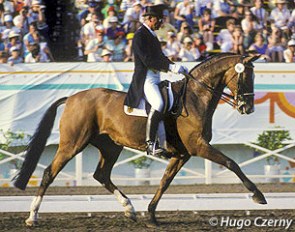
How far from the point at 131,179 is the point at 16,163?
1837mm

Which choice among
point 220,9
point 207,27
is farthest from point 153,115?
point 220,9

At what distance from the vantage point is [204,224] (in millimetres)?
8578

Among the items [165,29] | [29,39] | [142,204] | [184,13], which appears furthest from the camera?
[184,13]

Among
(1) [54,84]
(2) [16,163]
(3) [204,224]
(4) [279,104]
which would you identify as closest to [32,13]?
(1) [54,84]

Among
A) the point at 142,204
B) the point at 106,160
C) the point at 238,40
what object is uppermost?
the point at 238,40

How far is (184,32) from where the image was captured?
13617 mm

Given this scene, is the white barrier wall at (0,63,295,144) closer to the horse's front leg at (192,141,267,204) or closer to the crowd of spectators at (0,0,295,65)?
the crowd of spectators at (0,0,295,65)

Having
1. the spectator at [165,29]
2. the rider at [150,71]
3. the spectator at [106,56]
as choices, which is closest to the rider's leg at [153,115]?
the rider at [150,71]

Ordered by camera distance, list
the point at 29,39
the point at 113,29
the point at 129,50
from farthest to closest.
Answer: the point at 113,29 → the point at 129,50 → the point at 29,39

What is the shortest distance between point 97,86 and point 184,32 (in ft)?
6.53

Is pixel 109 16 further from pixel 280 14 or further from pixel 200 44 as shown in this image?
pixel 280 14

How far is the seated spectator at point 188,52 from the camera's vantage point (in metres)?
13.4

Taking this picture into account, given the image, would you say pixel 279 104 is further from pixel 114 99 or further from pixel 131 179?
pixel 114 99

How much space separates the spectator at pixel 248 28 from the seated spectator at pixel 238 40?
101 mm
